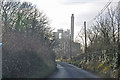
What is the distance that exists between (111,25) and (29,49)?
65.0 ft

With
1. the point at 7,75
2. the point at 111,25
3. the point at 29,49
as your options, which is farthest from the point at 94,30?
the point at 7,75

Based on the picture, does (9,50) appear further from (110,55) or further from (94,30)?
(94,30)


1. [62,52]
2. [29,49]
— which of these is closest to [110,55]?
[29,49]

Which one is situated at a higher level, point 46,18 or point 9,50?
point 46,18

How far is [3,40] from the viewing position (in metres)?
17.1

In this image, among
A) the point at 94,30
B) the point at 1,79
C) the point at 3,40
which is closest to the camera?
the point at 1,79

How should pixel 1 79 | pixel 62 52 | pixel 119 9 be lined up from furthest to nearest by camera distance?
pixel 62 52, pixel 119 9, pixel 1 79

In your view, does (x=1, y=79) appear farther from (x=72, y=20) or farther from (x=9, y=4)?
(x=72, y=20)

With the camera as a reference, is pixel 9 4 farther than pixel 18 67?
Yes

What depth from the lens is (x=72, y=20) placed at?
7869 centimetres

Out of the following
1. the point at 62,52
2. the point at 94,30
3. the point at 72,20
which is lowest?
the point at 62,52

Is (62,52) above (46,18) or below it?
below

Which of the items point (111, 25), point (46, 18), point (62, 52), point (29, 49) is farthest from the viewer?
point (62, 52)

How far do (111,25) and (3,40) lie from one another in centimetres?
2548
